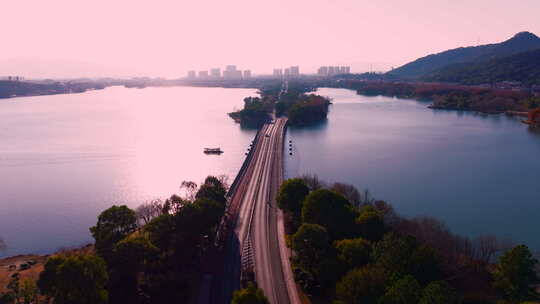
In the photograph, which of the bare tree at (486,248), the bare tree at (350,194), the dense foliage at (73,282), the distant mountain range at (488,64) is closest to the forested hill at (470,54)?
the distant mountain range at (488,64)

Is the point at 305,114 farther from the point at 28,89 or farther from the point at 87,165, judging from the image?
the point at 28,89

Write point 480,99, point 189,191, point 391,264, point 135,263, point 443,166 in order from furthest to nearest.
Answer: point 480,99
point 443,166
point 189,191
point 135,263
point 391,264

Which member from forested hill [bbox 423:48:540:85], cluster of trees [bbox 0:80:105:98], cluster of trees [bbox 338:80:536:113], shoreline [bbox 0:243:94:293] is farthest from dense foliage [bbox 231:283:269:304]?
cluster of trees [bbox 0:80:105:98]

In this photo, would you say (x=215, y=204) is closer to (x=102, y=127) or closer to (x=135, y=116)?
(x=102, y=127)

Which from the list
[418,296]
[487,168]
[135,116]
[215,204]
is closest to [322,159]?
[487,168]

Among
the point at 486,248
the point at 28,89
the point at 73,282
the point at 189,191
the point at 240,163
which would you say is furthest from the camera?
the point at 28,89

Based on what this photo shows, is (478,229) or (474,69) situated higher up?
(474,69)

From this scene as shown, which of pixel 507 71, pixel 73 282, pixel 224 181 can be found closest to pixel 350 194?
pixel 224 181

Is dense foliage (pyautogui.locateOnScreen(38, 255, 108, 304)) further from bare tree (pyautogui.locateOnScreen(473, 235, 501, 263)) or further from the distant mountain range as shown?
the distant mountain range

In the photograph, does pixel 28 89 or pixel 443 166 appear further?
pixel 28 89
